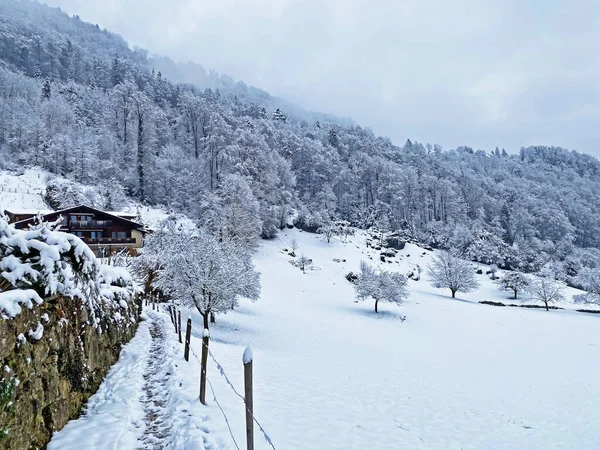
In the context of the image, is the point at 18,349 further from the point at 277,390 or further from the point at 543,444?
the point at 543,444

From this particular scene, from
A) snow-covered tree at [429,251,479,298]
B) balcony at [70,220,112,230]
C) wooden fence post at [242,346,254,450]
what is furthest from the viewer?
snow-covered tree at [429,251,479,298]

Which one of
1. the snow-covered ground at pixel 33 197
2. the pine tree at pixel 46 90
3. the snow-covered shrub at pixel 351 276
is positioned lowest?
the snow-covered shrub at pixel 351 276

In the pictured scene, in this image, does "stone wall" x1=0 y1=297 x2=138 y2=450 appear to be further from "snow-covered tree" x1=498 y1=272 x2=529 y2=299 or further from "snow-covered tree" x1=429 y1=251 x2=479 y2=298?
"snow-covered tree" x1=498 y1=272 x2=529 y2=299

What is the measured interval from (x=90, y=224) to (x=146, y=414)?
117ft

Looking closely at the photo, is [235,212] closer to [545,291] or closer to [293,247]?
[293,247]

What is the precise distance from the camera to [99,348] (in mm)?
8031

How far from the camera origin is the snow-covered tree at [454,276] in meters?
44.4

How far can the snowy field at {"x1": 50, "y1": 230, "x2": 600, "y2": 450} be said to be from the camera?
7.24m

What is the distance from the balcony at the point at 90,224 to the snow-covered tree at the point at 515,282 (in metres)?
52.9

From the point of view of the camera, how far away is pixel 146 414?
653 centimetres

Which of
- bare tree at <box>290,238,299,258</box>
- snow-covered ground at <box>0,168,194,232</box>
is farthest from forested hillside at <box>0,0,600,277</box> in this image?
bare tree at <box>290,238,299,258</box>

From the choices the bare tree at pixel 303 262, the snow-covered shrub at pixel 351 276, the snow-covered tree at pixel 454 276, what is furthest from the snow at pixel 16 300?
the snow-covered tree at pixel 454 276

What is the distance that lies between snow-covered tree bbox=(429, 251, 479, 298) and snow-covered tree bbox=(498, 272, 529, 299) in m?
5.73

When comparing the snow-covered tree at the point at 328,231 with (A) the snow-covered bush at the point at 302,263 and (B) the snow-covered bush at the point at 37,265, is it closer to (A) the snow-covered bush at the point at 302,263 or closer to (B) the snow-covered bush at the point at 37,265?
(A) the snow-covered bush at the point at 302,263
